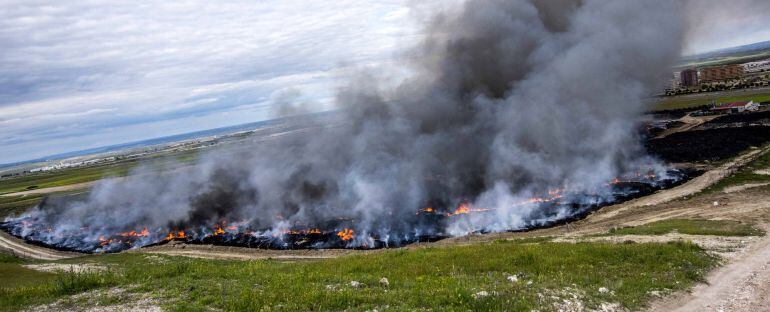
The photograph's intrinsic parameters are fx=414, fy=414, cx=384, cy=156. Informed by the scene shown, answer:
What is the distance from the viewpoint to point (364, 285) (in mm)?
16422

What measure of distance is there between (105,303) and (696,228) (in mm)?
30809

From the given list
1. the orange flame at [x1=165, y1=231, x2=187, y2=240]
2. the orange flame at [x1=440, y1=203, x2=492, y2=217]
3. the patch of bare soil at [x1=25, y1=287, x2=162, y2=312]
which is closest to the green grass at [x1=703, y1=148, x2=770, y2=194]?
the orange flame at [x1=440, y1=203, x2=492, y2=217]

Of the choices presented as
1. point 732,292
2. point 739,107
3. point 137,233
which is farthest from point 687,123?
point 137,233

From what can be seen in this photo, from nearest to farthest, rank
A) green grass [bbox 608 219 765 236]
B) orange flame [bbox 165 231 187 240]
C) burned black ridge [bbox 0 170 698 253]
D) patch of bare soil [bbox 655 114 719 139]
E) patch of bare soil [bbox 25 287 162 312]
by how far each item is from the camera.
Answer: patch of bare soil [bbox 25 287 162 312] → green grass [bbox 608 219 765 236] → burned black ridge [bbox 0 170 698 253] → orange flame [bbox 165 231 187 240] → patch of bare soil [bbox 655 114 719 139]

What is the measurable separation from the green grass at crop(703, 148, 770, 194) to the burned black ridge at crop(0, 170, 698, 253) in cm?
362

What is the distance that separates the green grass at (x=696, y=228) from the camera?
23.1 metres

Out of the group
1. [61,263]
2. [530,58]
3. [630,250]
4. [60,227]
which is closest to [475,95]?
[530,58]

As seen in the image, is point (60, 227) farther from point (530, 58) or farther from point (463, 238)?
point (530, 58)

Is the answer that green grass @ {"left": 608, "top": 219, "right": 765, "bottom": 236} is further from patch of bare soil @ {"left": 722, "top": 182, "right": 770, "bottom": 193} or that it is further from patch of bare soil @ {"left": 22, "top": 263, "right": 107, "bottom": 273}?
patch of bare soil @ {"left": 22, "top": 263, "right": 107, "bottom": 273}

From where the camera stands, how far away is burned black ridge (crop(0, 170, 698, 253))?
116 feet

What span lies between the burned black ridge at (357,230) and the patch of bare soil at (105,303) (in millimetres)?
20056

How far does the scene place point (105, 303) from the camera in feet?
50.9

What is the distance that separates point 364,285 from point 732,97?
368ft

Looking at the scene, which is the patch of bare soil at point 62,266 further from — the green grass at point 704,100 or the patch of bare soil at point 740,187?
the green grass at point 704,100
